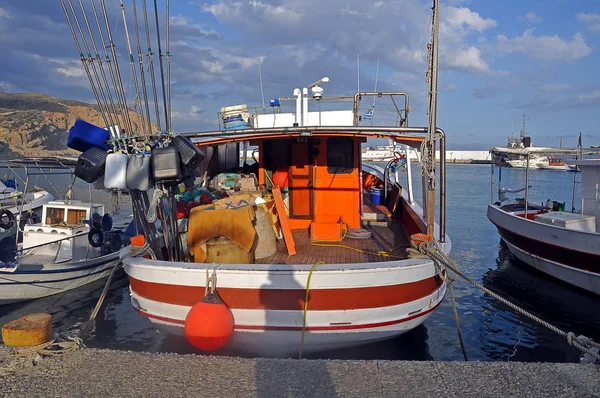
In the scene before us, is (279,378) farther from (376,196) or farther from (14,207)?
(14,207)

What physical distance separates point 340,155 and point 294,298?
13.9ft

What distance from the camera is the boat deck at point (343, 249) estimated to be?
22.0 ft

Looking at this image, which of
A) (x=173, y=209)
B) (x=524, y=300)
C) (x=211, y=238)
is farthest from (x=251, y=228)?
(x=524, y=300)

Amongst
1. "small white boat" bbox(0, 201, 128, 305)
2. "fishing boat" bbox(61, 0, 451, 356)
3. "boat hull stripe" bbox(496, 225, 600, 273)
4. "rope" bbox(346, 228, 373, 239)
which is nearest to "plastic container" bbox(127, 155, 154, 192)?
"fishing boat" bbox(61, 0, 451, 356)

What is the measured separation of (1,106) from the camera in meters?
138

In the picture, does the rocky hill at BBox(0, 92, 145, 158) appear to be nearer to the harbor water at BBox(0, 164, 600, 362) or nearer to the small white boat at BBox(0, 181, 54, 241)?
the small white boat at BBox(0, 181, 54, 241)

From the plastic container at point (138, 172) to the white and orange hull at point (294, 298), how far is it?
1110 millimetres

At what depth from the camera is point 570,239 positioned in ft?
36.3

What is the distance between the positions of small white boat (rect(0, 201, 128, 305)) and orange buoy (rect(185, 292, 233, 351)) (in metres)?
7.52

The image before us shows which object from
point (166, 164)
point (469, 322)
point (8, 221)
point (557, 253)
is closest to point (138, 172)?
point (166, 164)

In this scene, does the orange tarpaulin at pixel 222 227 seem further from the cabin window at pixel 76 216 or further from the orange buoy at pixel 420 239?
the cabin window at pixel 76 216

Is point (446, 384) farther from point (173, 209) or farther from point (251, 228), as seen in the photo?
point (173, 209)

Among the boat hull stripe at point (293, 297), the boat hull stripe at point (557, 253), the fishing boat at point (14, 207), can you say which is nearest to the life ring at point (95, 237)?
the fishing boat at point (14, 207)

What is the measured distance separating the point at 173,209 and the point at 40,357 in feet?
9.08
